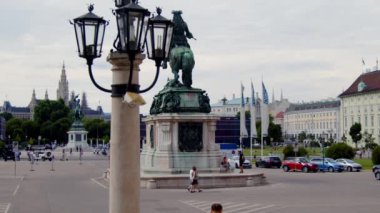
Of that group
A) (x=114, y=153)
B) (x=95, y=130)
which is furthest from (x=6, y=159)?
(x=95, y=130)

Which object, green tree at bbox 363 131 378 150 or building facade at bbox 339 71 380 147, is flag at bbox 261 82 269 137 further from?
building facade at bbox 339 71 380 147

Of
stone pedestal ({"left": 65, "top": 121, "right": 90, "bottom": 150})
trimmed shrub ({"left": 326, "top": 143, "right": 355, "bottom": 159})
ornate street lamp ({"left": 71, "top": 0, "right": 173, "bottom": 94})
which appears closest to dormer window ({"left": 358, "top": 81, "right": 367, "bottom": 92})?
stone pedestal ({"left": 65, "top": 121, "right": 90, "bottom": 150})

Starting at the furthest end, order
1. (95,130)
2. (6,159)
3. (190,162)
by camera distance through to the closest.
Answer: (95,130), (6,159), (190,162)

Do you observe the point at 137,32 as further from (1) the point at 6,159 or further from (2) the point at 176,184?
(1) the point at 6,159

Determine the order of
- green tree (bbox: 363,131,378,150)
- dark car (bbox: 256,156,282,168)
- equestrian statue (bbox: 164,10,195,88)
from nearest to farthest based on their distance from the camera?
equestrian statue (bbox: 164,10,195,88), dark car (bbox: 256,156,282,168), green tree (bbox: 363,131,378,150)

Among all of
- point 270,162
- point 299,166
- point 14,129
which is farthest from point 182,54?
point 14,129

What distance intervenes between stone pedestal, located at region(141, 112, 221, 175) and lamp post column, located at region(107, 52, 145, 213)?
25.4m

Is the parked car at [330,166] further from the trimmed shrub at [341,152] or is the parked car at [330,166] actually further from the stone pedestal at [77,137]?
the stone pedestal at [77,137]

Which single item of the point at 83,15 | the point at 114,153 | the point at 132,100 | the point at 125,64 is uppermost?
the point at 83,15

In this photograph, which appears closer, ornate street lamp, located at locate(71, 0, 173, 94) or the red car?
ornate street lamp, located at locate(71, 0, 173, 94)

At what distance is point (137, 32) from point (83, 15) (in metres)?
1.01

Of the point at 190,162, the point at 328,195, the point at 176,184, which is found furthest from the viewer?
the point at 190,162

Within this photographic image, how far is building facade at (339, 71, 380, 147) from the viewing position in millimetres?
153375

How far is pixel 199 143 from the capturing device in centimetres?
3512
